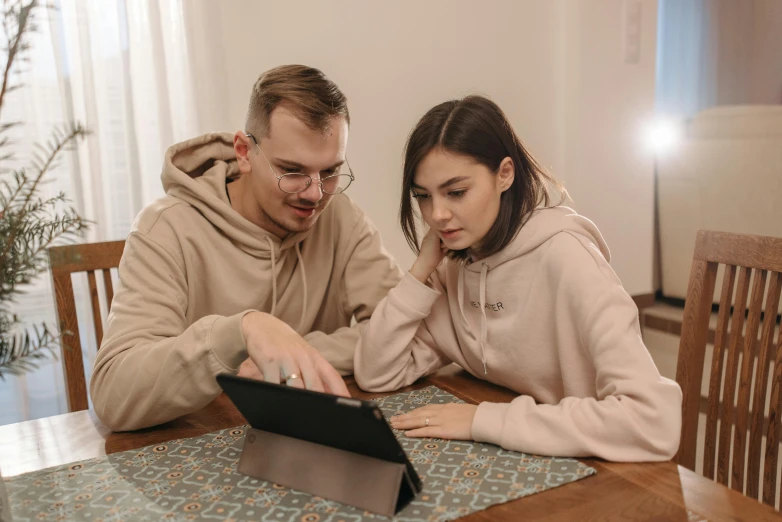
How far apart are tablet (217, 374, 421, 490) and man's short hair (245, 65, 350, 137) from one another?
67 centimetres

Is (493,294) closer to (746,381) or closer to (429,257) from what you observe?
(429,257)

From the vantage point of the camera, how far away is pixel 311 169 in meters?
1.45

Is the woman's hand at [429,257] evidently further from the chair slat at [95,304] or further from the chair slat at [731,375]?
the chair slat at [95,304]

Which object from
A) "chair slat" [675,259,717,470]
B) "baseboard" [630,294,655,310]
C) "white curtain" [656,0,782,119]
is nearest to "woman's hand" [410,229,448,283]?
"chair slat" [675,259,717,470]

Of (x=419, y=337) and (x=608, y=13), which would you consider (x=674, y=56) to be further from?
(x=419, y=337)

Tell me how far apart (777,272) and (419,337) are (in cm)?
66

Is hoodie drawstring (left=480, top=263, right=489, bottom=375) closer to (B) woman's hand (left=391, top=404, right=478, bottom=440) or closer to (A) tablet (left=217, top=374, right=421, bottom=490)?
(B) woman's hand (left=391, top=404, right=478, bottom=440)

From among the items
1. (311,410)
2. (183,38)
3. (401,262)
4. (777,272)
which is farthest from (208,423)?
(401,262)

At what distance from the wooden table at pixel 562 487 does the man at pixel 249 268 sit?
1.8 inches

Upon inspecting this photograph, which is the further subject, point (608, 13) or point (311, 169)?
point (608, 13)

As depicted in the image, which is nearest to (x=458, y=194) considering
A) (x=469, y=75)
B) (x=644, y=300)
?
(x=469, y=75)

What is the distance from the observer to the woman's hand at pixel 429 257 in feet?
4.59

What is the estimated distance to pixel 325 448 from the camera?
91cm

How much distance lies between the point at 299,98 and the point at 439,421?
717 millimetres
